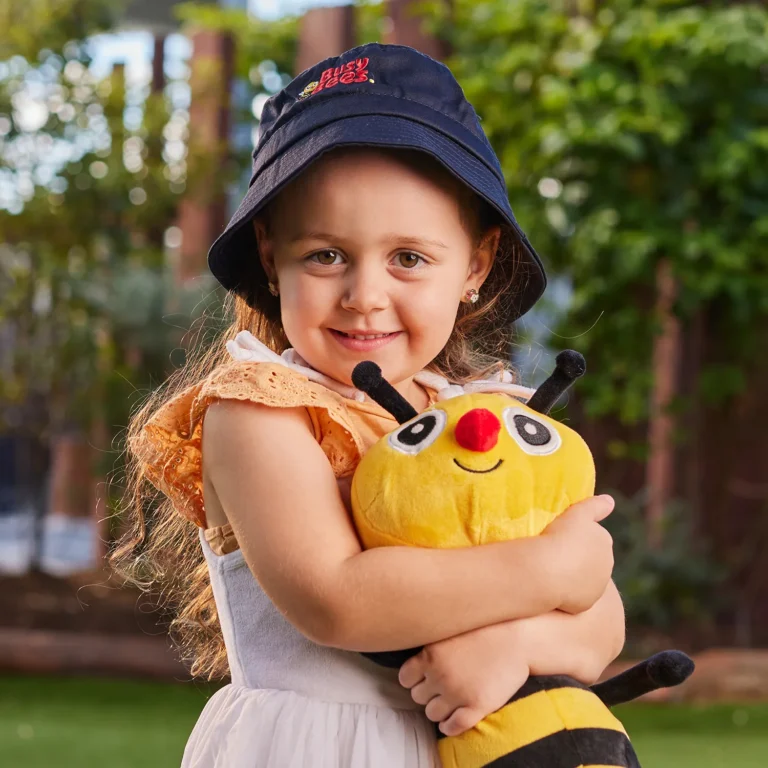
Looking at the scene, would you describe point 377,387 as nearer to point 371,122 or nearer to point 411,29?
point 371,122

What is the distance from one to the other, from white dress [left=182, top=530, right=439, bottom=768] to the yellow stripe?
92mm

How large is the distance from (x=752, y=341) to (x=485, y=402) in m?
4.47

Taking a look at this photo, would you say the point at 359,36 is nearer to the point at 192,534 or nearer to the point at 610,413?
the point at 610,413

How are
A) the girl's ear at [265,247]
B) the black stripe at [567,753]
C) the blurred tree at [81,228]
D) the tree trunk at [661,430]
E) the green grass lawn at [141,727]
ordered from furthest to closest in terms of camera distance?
1. the blurred tree at [81,228]
2. the tree trunk at [661,430]
3. the green grass lawn at [141,727]
4. the girl's ear at [265,247]
5. the black stripe at [567,753]

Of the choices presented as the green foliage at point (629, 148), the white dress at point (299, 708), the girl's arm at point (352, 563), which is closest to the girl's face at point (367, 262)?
the girl's arm at point (352, 563)

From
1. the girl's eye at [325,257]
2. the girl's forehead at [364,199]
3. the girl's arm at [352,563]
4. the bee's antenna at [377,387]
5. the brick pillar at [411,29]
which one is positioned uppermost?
the brick pillar at [411,29]

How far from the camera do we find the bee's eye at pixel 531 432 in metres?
1.19

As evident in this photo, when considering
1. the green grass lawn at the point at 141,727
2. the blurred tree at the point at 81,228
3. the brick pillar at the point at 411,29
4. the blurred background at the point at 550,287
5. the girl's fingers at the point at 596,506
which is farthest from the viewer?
the blurred tree at the point at 81,228

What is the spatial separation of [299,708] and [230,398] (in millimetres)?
332

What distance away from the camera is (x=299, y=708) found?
4.14 feet

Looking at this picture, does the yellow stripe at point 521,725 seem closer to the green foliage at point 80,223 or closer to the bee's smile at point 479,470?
the bee's smile at point 479,470

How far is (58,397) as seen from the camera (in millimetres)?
6363

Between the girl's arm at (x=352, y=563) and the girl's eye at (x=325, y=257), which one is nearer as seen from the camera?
the girl's arm at (x=352, y=563)

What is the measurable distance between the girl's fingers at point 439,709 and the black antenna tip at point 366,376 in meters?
0.32
